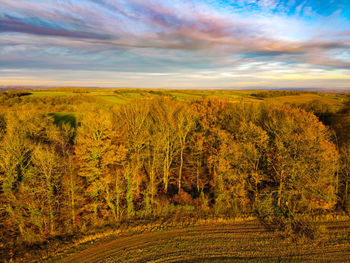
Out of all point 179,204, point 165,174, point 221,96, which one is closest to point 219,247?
point 179,204

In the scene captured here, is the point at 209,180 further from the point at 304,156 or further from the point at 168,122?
Result: the point at 304,156

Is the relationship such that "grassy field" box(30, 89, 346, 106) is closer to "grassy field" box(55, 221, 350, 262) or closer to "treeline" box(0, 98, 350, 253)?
"treeline" box(0, 98, 350, 253)

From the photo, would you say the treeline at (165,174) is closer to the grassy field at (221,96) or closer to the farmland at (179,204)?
the farmland at (179,204)

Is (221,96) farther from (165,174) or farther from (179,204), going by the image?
(179,204)

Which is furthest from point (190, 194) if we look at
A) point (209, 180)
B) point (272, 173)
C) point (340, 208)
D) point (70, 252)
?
point (340, 208)

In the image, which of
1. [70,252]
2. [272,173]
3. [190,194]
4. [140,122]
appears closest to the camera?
[70,252]
